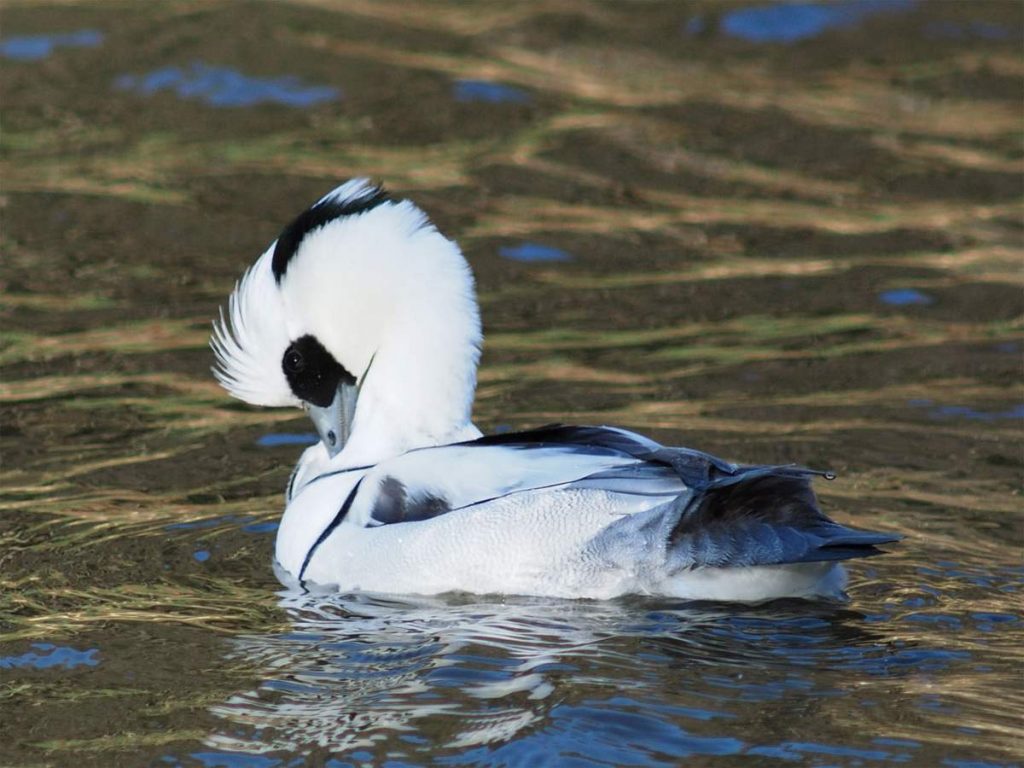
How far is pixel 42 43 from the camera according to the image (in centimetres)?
1506

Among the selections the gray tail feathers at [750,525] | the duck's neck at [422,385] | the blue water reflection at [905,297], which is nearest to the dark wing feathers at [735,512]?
the gray tail feathers at [750,525]

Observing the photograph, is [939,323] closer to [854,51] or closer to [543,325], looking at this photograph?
[543,325]

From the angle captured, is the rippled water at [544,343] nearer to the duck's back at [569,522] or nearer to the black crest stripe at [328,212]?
the duck's back at [569,522]

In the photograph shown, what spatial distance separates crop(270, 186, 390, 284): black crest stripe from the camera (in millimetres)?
7094

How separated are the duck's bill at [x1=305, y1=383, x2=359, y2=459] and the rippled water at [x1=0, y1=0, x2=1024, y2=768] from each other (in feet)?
1.75

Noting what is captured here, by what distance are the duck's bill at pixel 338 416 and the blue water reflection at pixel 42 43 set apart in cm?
836

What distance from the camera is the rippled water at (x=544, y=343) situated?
223 inches

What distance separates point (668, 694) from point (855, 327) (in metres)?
5.24

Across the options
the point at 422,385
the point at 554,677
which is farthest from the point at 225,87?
the point at 554,677

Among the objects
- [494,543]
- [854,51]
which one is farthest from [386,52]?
[494,543]

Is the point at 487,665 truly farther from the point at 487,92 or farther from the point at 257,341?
the point at 487,92

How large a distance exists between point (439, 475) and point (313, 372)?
1.01 m

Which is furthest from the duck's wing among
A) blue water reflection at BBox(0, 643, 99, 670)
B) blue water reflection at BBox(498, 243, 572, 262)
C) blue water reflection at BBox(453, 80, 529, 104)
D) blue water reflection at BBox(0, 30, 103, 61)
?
blue water reflection at BBox(0, 30, 103, 61)

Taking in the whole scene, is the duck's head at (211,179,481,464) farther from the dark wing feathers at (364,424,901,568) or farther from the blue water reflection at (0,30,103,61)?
the blue water reflection at (0,30,103,61)
